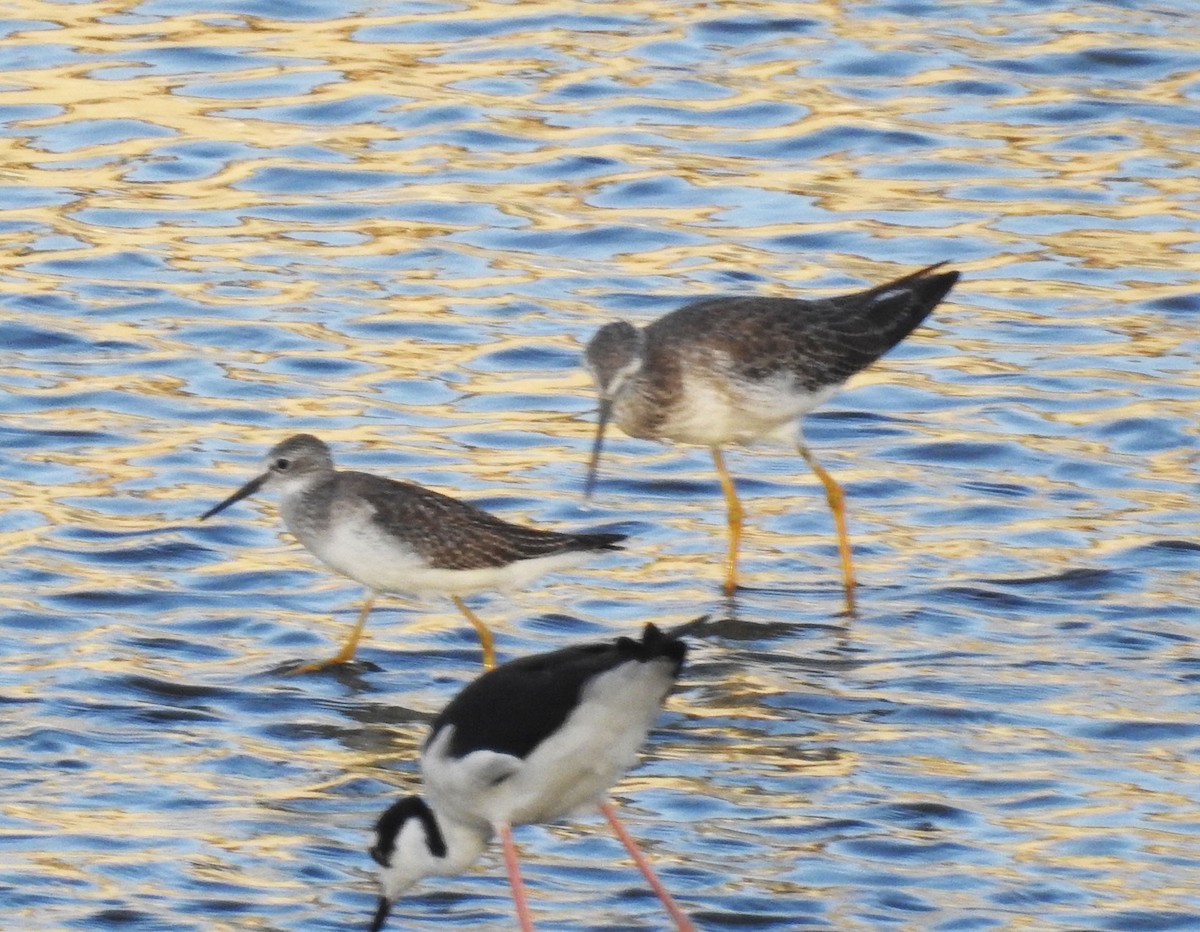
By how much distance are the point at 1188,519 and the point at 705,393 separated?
7.88ft

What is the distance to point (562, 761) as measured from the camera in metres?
7.79

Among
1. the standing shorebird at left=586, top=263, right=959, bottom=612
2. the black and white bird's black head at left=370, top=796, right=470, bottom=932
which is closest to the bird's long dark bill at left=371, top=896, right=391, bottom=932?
the black and white bird's black head at left=370, top=796, right=470, bottom=932

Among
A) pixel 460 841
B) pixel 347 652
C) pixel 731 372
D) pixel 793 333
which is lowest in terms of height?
pixel 347 652

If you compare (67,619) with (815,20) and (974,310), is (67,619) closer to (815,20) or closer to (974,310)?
(974,310)

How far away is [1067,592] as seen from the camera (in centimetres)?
1118

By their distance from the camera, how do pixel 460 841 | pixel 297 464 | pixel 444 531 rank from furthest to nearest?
1. pixel 297 464
2. pixel 444 531
3. pixel 460 841

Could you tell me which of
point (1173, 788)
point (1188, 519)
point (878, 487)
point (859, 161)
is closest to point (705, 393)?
point (878, 487)

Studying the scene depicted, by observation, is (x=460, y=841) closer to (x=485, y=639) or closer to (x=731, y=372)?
(x=485, y=639)

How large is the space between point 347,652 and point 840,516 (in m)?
2.55

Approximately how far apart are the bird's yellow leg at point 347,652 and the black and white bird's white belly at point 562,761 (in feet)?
7.48

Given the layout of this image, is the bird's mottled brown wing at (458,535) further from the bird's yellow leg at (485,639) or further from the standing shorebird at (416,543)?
the bird's yellow leg at (485,639)

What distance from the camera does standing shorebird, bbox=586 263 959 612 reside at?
11.5 meters

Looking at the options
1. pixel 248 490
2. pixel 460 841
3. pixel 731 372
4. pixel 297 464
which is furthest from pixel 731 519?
pixel 460 841

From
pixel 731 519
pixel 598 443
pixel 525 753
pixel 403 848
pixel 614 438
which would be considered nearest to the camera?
pixel 525 753
